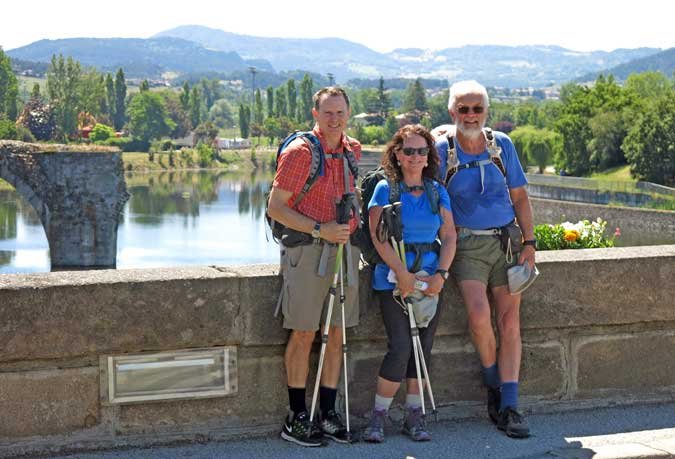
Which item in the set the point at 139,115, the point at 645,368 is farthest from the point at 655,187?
the point at 139,115

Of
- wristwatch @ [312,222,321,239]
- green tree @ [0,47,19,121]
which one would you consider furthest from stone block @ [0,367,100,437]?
green tree @ [0,47,19,121]

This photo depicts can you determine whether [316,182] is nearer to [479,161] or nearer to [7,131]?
[479,161]

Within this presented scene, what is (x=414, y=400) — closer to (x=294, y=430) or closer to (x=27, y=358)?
(x=294, y=430)

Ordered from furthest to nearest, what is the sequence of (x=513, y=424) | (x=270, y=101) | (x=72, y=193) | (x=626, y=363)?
(x=270, y=101), (x=72, y=193), (x=626, y=363), (x=513, y=424)

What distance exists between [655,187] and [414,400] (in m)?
79.3

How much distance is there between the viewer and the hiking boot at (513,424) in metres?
5.04

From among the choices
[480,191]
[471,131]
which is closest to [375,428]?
[480,191]

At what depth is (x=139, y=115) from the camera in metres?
178

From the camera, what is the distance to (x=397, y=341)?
4980 mm

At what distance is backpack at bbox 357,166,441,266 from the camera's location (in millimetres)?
4973

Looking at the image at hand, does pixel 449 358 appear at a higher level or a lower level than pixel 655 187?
higher

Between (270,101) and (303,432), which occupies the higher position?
(303,432)

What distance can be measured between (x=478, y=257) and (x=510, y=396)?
2.13ft

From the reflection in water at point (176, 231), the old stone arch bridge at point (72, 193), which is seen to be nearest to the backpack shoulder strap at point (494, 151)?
the reflection in water at point (176, 231)
